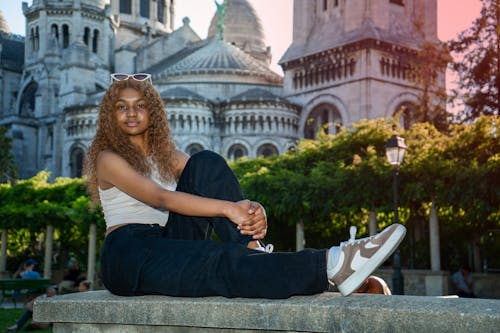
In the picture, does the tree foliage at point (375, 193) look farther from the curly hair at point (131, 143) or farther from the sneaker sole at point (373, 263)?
the sneaker sole at point (373, 263)

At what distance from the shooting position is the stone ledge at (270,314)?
8.96ft

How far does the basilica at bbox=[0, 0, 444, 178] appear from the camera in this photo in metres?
46.5

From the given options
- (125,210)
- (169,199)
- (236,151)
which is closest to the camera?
(169,199)

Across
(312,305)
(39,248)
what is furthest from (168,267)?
(39,248)

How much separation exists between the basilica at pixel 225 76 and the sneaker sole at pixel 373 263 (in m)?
38.5

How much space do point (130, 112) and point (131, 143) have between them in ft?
0.63

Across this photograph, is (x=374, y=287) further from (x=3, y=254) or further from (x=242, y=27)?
(x=242, y=27)

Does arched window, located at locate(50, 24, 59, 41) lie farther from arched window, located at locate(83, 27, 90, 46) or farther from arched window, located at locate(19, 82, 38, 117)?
arched window, located at locate(19, 82, 38, 117)

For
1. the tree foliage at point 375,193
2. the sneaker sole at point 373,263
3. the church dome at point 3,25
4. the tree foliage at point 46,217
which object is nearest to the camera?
the sneaker sole at point 373,263

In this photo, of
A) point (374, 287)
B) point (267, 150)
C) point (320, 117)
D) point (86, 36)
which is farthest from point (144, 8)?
point (374, 287)

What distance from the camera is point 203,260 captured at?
136 inches

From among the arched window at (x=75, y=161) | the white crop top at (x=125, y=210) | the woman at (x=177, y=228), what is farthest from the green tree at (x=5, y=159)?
the white crop top at (x=125, y=210)

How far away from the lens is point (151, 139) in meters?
4.38

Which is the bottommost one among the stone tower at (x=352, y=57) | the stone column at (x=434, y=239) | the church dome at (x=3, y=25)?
the stone column at (x=434, y=239)
